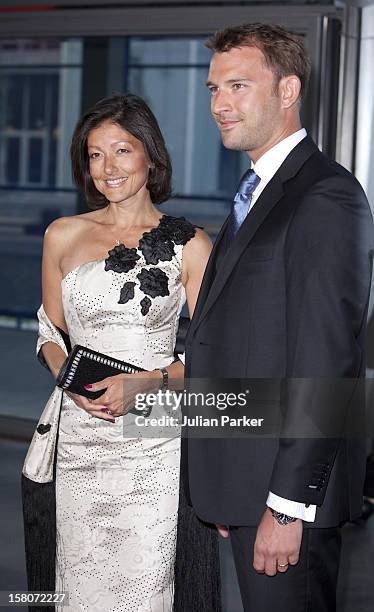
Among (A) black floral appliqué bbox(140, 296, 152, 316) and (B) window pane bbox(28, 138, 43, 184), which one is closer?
(A) black floral appliqué bbox(140, 296, 152, 316)

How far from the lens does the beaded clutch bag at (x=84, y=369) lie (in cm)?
256

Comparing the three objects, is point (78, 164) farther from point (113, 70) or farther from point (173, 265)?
point (113, 70)

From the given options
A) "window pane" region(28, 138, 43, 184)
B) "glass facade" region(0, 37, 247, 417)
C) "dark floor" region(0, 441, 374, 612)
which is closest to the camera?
"dark floor" region(0, 441, 374, 612)

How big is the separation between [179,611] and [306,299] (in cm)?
133

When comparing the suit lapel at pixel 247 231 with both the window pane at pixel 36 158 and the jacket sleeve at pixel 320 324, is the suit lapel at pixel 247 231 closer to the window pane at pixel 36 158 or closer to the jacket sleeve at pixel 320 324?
the jacket sleeve at pixel 320 324

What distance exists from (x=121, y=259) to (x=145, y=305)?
0.14 meters

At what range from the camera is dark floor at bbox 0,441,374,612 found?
4.02m

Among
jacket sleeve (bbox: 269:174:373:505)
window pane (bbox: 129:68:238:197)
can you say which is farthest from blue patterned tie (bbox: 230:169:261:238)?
window pane (bbox: 129:68:238:197)

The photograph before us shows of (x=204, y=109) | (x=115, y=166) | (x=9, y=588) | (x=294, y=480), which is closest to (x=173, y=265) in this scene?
(x=115, y=166)

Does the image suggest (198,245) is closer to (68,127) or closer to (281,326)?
(281,326)

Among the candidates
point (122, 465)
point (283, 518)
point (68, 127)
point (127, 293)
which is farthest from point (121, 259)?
point (68, 127)

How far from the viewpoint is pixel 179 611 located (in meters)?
2.94

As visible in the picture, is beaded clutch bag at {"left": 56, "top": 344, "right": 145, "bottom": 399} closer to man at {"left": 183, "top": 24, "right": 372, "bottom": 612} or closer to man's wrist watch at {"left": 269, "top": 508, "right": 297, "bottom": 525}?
man at {"left": 183, "top": 24, "right": 372, "bottom": 612}

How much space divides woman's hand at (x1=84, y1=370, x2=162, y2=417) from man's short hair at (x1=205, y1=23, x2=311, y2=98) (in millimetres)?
883
